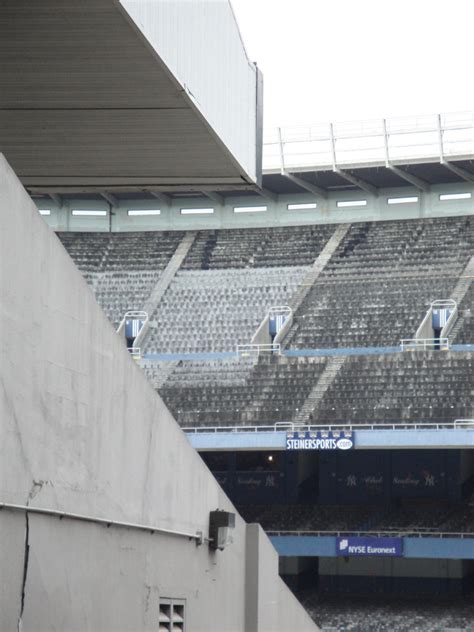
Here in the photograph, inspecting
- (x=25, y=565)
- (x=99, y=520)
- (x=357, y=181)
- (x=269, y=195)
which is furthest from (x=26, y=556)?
(x=269, y=195)

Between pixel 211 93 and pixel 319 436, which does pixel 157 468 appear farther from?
pixel 319 436

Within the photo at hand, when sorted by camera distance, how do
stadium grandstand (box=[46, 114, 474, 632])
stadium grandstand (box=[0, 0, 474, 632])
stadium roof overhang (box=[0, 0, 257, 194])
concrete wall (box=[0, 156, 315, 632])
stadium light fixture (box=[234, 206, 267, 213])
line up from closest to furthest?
concrete wall (box=[0, 156, 315, 632]) < stadium grandstand (box=[0, 0, 474, 632]) < stadium roof overhang (box=[0, 0, 257, 194]) < stadium grandstand (box=[46, 114, 474, 632]) < stadium light fixture (box=[234, 206, 267, 213])

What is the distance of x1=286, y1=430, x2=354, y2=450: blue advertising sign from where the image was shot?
35531 millimetres

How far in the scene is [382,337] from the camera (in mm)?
40906

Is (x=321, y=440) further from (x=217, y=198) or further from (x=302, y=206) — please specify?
(x=217, y=198)

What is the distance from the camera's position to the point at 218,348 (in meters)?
42.6

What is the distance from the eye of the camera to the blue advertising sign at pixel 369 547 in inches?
1396

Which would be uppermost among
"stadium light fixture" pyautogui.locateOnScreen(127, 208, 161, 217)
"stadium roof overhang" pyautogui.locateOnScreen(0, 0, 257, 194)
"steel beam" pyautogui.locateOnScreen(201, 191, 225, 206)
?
"steel beam" pyautogui.locateOnScreen(201, 191, 225, 206)

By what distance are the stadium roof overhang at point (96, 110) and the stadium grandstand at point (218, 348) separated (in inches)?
1.3

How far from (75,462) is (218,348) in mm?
34409

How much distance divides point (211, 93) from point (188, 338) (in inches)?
1272

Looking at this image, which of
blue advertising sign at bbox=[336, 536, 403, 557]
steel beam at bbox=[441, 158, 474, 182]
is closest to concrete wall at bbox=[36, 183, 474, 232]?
steel beam at bbox=[441, 158, 474, 182]

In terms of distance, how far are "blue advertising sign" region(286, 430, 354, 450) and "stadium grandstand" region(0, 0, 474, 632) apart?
0.28 feet

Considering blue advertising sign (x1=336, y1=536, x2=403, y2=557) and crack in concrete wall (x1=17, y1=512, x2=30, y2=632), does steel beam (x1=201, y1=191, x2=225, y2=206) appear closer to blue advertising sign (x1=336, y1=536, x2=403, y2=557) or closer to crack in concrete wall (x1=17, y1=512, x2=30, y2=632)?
blue advertising sign (x1=336, y1=536, x2=403, y2=557)
